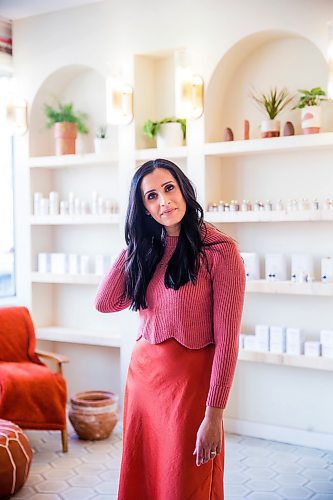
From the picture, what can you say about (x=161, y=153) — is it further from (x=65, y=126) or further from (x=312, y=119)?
(x=312, y=119)

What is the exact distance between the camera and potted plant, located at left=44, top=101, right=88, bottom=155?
504cm

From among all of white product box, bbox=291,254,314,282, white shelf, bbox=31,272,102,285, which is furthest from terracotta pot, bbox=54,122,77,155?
white product box, bbox=291,254,314,282

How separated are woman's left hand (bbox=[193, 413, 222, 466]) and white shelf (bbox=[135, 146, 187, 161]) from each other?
2837mm

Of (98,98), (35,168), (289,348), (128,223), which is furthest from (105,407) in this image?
(128,223)

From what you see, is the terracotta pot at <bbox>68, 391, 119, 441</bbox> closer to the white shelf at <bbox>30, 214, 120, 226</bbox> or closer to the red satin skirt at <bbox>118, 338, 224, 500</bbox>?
the white shelf at <bbox>30, 214, 120, 226</bbox>

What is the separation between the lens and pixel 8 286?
5395 millimetres

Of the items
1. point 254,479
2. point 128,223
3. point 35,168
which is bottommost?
point 254,479

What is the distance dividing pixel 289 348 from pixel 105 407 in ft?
3.98

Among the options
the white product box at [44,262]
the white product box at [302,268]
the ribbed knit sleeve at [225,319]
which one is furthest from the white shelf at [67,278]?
the ribbed knit sleeve at [225,319]

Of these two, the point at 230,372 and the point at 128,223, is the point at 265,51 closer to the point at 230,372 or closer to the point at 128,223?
the point at 128,223

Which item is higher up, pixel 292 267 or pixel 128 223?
pixel 128 223

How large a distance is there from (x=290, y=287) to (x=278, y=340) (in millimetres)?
340

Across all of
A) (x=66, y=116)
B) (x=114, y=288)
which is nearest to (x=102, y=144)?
(x=66, y=116)

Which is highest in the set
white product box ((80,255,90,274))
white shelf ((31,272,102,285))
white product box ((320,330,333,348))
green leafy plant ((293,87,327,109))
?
green leafy plant ((293,87,327,109))
